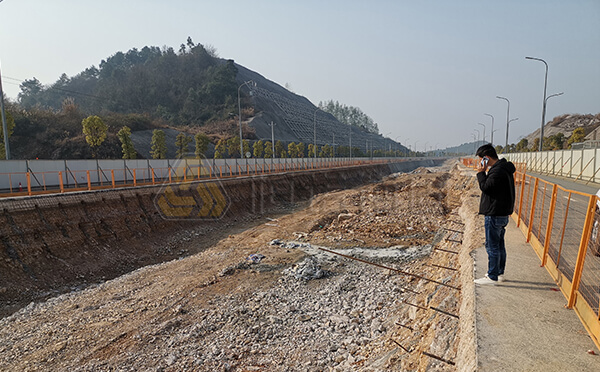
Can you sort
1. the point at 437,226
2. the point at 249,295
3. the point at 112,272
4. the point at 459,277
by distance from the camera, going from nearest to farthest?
the point at 459,277 < the point at 249,295 < the point at 112,272 < the point at 437,226

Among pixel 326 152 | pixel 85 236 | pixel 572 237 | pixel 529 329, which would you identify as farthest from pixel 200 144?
pixel 529 329

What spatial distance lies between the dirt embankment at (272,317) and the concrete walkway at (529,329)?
219 millimetres

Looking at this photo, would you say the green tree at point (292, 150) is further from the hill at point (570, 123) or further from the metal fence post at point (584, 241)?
Answer: the hill at point (570, 123)

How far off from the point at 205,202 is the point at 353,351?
1665 centimetres

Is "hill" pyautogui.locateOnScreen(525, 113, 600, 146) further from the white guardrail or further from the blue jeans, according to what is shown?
the blue jeans

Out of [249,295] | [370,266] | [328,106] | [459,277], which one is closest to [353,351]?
[459,277]

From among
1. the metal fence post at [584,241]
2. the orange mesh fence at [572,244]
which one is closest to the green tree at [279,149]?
the orange mesh fence at [572,244]

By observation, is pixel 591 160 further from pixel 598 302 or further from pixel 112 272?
pixel 112 272

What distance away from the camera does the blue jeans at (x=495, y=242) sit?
14.2ft

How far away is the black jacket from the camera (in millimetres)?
4219

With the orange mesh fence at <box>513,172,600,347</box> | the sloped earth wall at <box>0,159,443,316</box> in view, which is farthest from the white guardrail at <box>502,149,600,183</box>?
the sloped earth wall at <box>0,159,443,316</box>

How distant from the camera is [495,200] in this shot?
430cm

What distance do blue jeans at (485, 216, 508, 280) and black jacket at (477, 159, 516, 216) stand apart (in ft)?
0.39

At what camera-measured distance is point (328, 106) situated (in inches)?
6368
